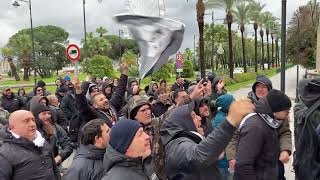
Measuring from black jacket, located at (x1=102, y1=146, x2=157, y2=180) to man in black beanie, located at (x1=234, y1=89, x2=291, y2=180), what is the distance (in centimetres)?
122

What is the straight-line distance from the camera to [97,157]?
12.2 feet

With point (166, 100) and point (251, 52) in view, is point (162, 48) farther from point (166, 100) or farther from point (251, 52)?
point (251, 52)

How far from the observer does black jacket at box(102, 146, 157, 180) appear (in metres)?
2.68

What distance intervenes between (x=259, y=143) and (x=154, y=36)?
1.38m

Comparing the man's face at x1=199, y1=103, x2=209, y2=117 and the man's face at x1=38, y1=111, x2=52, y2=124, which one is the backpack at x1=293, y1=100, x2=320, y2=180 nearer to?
the man's face at x1=199, y1=103, x2=209, y2=117

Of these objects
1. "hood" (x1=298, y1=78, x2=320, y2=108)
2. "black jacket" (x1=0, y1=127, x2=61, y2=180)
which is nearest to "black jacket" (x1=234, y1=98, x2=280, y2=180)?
"hood" (x1=298, y1=78, x2=320, y2=108)

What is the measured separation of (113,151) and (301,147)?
2116mm

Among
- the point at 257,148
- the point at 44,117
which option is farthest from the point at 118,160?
the point at 44,117

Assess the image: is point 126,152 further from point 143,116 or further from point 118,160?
point 143,116

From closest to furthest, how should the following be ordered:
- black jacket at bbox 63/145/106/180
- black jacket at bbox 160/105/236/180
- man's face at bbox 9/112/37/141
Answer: black jacket at bbox 160/105/236/180, black jacket at bbox 63/145/106/180, man's face at bbox 9/112/37/141

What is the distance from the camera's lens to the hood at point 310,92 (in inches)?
170

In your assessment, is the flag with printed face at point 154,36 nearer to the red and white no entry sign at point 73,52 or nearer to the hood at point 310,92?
the hood at point 310,92

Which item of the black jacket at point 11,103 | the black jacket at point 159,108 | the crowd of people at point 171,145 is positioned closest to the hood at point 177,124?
the crowd of people at point 171,145

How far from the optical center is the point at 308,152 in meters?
3.97
